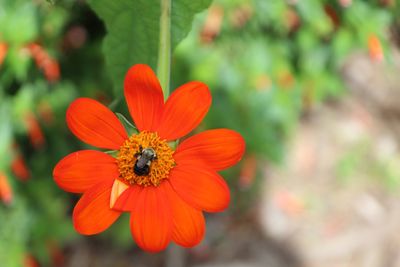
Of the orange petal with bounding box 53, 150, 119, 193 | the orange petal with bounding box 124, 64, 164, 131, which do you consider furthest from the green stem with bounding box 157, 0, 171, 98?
the orange petal with bounding box 53, 150, 119, 193

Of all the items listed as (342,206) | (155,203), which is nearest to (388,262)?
(342,206)

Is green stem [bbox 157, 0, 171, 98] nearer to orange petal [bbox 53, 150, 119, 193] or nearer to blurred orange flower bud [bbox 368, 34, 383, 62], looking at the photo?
orange petal [bbox 53, 150, 119, 193]

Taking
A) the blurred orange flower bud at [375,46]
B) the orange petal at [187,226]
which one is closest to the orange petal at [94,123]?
the orange petal at [187,226]

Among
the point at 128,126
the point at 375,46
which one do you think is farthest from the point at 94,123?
the point at 375,46

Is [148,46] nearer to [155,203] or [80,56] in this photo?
[155,203]

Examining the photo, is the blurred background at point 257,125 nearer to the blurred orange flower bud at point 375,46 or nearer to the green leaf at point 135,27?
the blurred orange flower bud at point 375,46

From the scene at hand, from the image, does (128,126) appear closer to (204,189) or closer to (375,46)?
(204,189)
